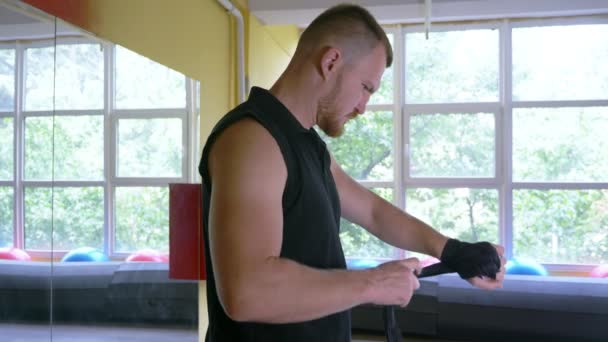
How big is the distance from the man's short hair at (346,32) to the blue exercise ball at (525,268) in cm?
407

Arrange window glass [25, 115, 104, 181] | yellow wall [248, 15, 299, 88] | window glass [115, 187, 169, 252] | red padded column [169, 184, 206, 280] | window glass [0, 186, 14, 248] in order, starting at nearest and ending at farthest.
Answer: window glass [0, 186, 14, 248] < window glass [25, 115, 104, 181] < window glass [115, 187, 169, 252] < red padded column [169, 184, 206, 280] < yellow wall [248, 15, 299, 88]

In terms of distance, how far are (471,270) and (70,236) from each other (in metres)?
1.36

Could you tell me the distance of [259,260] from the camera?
0.82 metres

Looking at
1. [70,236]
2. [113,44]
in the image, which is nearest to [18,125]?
[70,236]

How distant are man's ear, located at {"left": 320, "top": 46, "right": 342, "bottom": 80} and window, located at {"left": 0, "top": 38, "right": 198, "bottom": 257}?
1008mm

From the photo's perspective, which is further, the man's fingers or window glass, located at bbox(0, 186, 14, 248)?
window glass, located at bbox(0, 186, 14, 248)

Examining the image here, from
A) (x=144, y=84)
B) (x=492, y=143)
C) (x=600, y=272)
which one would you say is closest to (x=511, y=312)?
(x=600, y=272)

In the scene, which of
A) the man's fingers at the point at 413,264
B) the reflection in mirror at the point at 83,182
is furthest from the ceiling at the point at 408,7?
the man's fingers at the point at 413,264

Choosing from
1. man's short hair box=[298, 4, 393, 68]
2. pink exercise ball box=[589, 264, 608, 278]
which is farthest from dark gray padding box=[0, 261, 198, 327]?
pink exercise ball box=[589, 264, 608, 278]

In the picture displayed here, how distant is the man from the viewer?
0.82 metres

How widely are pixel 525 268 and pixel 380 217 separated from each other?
12.6ft

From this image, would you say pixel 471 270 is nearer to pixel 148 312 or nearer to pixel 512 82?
pixel 148 312

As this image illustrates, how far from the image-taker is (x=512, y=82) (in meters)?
5.23

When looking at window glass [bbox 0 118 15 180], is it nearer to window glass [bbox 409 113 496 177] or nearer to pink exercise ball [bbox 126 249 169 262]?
pink exercise ball [bbox 126 249 169 262]
